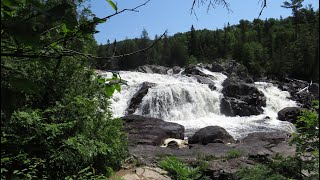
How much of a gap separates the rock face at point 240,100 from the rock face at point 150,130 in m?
10.6

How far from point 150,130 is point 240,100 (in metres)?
14.2

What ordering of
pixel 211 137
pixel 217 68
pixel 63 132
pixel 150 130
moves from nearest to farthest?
pixel 63 132 → pixel 211 137 → pixel 150 130 → pixel 217 68

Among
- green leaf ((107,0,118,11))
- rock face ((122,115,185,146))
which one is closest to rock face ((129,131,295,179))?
rock face ((122,115,185,146))

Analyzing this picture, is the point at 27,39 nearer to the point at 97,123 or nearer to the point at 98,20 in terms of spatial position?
the point at 98,20

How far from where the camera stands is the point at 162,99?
2705 centimetres

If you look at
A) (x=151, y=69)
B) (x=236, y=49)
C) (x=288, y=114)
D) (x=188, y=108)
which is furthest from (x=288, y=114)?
(x=236, y=49)

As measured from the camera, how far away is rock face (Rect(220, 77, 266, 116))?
1153 inches

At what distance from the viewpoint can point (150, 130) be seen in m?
17.9

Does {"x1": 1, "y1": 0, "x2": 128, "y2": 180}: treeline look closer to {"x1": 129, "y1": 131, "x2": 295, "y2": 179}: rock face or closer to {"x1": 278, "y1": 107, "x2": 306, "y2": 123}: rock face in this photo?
{"x1": 129, "y1": 131, "x2": 295, "y2": 179}: rock face

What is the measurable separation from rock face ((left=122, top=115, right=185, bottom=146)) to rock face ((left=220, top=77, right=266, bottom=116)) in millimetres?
10634

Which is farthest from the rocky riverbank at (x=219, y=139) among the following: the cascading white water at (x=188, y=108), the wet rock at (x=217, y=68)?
the wet rock at (x=217, y=68)

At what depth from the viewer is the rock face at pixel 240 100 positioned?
29281mm

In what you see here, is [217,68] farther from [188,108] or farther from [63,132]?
[63,132]

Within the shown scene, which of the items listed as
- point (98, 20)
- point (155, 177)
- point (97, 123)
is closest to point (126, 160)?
point (155, 177)
